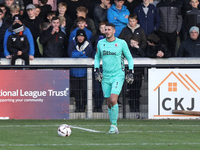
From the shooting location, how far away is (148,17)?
14117 mm

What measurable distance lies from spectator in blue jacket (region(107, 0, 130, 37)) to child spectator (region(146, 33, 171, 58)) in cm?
119

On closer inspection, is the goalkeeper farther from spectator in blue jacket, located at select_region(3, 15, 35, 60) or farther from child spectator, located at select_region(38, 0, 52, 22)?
child spectator, located at select_region(38, 0, 52, 22)

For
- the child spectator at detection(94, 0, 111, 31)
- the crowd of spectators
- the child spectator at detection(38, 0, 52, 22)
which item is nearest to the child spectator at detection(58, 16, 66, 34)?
the crowd of spectators

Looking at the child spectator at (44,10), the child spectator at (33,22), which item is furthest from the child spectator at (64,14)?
the child spectator at (33,22)

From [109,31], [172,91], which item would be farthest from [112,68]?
[172,91]

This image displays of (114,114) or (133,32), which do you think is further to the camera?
(133,32)

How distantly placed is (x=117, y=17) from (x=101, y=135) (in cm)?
583

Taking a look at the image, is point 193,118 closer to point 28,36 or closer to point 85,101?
point 85,101

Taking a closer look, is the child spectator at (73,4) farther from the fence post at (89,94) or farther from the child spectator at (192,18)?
the child spectator at (192,18)

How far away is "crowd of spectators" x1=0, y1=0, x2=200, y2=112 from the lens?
1305 cm

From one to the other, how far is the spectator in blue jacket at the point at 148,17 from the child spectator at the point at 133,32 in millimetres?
723

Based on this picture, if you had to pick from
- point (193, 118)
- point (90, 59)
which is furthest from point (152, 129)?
point (90, 59)

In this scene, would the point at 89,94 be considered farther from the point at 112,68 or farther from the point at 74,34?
the point at 112,68

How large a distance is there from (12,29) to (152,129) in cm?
519
